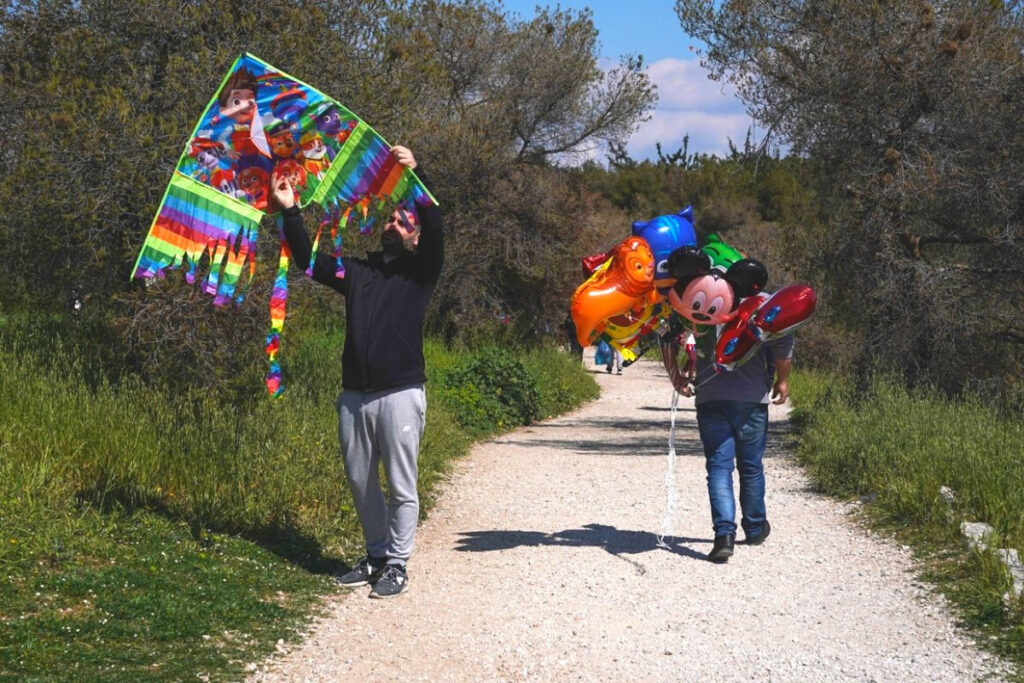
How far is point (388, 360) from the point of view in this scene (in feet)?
23.3

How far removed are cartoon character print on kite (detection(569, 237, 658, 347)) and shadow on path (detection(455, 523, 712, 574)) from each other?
1.53 metres

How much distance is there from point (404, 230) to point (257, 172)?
0.95m

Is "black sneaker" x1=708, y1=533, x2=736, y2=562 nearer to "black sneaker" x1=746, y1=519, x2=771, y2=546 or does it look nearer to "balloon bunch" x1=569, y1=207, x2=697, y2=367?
"black sneaker" x1=746, y1=519, x2=771, y2=546

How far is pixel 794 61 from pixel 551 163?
10.7 metres

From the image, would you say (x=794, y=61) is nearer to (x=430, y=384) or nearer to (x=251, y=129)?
(x=430, y=384)

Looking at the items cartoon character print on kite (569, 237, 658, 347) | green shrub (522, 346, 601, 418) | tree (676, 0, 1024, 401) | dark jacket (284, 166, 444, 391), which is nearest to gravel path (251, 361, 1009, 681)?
dark jacket (284, 166, 444, 391)

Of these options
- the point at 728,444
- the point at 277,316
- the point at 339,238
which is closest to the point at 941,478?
the point at 728,444

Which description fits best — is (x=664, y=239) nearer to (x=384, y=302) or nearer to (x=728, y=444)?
(x=728, y=444)

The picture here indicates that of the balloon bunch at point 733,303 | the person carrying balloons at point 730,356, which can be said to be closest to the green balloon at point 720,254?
the person carrying balloons at point 730,356

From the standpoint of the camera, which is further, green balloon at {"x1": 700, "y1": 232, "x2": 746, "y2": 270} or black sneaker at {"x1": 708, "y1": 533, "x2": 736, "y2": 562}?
green balloon at {"x1": 700, "y1": 232, "x2": 746, "y2": 270}

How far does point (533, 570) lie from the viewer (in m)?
8.02

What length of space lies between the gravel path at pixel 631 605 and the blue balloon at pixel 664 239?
1.81 meters

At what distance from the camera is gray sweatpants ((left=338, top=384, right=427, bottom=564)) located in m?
7.12

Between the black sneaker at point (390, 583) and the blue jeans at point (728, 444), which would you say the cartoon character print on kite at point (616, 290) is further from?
the black sneaker at point (390, 583)
